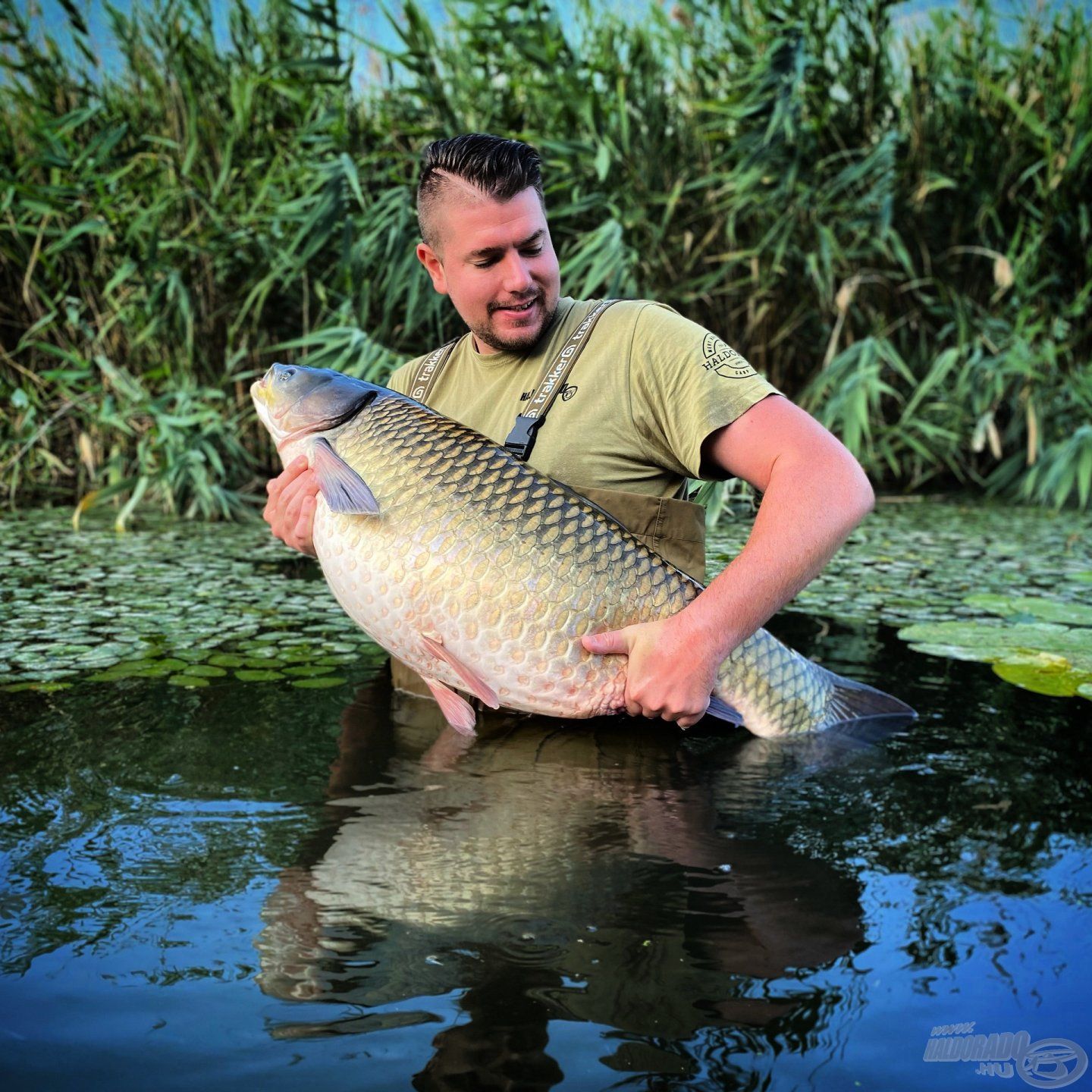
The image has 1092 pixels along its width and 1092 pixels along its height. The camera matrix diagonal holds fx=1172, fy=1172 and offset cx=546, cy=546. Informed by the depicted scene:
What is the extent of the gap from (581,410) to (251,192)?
3.46m

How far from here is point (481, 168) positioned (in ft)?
6.98

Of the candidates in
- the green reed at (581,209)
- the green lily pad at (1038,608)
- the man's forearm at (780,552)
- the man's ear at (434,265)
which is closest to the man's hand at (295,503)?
the man's ear at (434,265)

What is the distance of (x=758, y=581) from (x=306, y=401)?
0.85m

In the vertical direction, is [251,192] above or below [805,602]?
above

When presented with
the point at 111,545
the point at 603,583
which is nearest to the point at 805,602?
the point at 603,583

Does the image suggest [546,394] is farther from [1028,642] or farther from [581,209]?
[581,209]

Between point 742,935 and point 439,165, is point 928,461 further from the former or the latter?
point 742,935

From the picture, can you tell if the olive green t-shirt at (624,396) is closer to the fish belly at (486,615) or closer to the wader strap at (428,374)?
the wader strap at (428,374)

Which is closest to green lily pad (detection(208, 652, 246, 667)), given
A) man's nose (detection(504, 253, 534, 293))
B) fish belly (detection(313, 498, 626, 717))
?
fish belly (detection(313, 498, 626, 717))

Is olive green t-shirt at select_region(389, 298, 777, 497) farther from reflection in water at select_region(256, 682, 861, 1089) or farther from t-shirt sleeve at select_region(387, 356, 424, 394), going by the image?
reflection in water at select_region(256, 682, 861, 1089)

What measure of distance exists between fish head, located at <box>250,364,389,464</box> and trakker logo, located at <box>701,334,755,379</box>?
57 centimetres

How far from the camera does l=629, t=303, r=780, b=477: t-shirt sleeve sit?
1.94 meters

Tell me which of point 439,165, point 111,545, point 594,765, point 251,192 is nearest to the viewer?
point 594,765

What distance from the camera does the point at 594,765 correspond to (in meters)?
2.05
